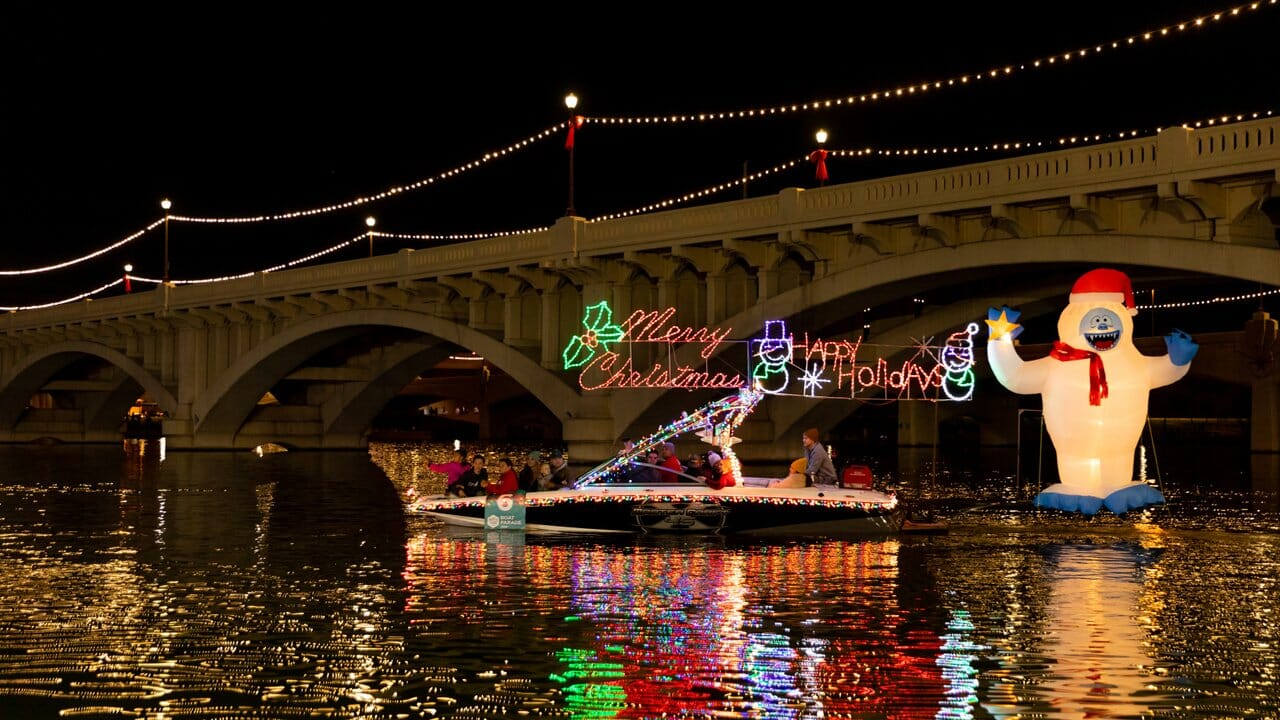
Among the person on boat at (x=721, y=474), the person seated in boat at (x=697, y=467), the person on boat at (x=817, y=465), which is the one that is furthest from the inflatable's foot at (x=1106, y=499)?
the person seated in boat at (x=697, y=467)

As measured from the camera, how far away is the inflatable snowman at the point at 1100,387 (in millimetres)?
25312

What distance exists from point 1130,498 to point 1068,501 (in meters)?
1.03

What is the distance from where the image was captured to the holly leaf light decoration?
48.4 meters

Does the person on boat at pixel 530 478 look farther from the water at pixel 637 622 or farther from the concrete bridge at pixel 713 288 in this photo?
the concrete bridge at pixel 713 288

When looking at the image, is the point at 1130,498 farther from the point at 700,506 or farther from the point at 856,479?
the point at 700,506

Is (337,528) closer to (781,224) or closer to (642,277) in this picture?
(781,224)

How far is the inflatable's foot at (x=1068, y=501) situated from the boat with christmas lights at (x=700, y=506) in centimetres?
252

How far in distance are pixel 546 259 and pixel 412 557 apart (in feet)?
90.4

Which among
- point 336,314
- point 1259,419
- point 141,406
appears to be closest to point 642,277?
point 336,314

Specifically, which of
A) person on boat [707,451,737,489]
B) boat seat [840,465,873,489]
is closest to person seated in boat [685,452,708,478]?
person on boat [707,451,737,489]

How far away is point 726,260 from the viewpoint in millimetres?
45375

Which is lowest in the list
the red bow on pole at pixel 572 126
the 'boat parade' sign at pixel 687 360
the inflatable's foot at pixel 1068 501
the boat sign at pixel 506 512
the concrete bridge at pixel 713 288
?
the boat sign at pixel 506 512

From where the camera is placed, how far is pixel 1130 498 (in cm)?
2561

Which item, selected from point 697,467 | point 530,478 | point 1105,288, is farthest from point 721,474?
point 1105,288
